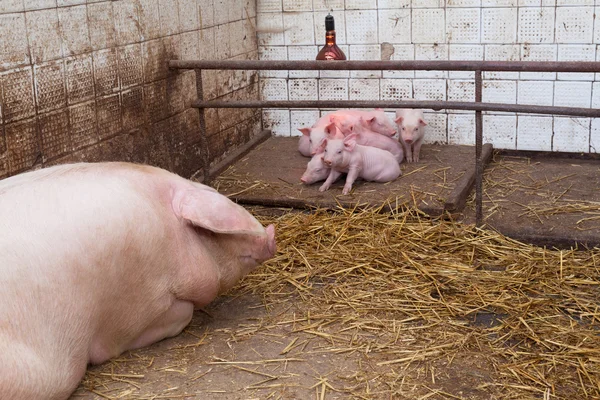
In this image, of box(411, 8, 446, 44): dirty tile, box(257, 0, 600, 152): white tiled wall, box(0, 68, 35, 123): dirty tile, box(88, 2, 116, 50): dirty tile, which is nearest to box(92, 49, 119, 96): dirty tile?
box(88, 2, 116, 50): dirty tile

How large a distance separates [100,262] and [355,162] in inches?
114

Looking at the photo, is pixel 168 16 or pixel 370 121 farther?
pixel 370 121

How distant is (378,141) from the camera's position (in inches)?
255

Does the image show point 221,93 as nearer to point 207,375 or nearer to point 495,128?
point 495,128

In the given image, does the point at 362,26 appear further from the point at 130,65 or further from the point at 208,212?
the point at 208,212

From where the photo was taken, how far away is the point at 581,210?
538cm

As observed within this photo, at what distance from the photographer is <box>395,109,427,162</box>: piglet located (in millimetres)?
6438

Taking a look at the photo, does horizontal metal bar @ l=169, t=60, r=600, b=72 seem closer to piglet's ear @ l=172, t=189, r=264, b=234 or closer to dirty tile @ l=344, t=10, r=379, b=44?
piglet's ear @ l=172, t=189, r=264, b=234

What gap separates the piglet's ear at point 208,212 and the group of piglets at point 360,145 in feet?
6.85

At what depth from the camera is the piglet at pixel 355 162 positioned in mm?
5766

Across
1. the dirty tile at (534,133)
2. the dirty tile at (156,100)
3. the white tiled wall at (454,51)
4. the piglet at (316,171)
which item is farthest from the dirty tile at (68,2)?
the dirty tile at (534,133)

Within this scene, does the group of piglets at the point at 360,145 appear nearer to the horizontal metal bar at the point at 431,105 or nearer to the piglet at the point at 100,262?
the horizontal metal bar at the point at 431,105

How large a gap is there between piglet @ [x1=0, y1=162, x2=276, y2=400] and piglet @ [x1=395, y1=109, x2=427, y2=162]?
2799 mm

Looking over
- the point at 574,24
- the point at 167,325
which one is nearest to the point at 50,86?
the point at 167,325
